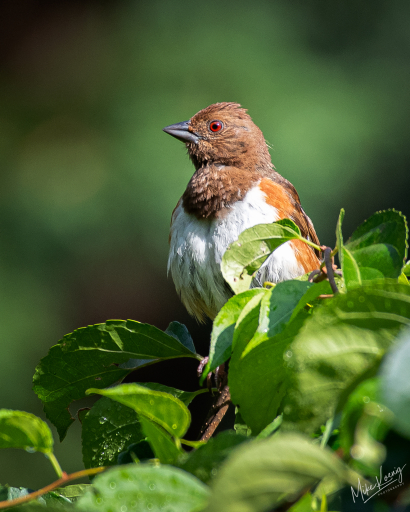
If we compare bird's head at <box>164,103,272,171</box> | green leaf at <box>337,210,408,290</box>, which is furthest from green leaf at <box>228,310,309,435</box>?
bird's head at <box>164,103,272,171</box>

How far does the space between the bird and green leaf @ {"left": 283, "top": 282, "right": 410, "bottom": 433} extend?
6.87ft

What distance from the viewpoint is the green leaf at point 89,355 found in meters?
1.14

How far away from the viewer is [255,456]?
499mm

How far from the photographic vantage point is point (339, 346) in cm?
62

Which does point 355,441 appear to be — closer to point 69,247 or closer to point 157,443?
point 157,443

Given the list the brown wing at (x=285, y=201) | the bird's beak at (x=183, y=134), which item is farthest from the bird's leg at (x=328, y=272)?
the bird's beak at (x=183, y=134)

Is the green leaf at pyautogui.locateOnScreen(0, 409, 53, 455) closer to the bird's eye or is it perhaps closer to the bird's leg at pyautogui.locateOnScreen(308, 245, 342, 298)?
the bird's leg at pyautogui.locateOnScreen(308, 245, 342, 298)

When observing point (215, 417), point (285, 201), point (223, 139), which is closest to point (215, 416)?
point (215, 417)

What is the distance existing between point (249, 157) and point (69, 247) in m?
2.46

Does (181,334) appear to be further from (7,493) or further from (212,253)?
(212,253)

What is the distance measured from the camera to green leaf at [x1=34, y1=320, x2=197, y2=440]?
114 cm

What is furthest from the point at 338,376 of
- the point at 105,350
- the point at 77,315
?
the point at 77,315

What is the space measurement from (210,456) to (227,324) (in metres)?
0.27

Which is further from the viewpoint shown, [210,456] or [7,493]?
[7,493]
